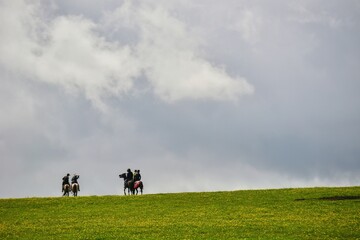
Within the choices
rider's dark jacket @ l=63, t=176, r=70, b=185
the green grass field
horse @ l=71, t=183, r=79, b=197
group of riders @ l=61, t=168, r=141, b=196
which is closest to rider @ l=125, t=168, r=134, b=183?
group of riders @ l=61, t=168, r=141, b=196

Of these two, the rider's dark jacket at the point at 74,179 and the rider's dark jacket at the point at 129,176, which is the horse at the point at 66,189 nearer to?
the rider's dark jacket at the point at 74,179

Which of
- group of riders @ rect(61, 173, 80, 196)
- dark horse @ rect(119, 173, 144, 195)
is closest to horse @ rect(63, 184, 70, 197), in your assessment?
group of riders @ rect(61, 173, 80, 196)

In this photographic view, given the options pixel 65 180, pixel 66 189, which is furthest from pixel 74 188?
pixel 65 180

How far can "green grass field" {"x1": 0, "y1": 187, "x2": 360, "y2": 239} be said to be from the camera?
32.8m

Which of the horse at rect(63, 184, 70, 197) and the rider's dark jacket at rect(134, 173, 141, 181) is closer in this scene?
the rider's dark jacket at rect(134, 173, 141, 181)

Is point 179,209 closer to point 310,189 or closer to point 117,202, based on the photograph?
point 117,202

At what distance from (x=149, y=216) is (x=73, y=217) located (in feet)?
20.8

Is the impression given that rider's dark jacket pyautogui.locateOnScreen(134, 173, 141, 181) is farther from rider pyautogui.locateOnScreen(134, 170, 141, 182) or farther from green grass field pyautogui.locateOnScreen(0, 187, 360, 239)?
green grass field pyautogui.locateOnScreen(0, 187, 360, 239)

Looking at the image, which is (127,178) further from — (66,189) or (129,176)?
(66,189)

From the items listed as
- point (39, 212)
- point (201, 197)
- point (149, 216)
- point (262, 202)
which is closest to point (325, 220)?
point (262, 202)

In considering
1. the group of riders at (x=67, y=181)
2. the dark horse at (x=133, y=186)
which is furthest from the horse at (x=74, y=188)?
the dark horse at (x=133, y=186)

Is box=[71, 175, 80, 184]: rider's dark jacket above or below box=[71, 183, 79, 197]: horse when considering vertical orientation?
above

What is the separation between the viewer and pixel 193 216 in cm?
4016

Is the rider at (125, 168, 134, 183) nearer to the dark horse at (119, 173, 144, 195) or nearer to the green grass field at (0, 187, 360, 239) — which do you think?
the dark horse at (119, 173, 144, 195)
